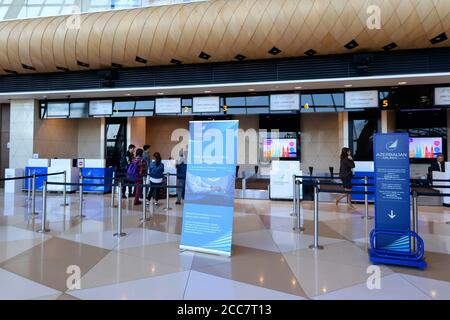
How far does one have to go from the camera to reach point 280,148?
35.8 feet

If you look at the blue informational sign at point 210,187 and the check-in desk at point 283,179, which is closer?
the blue informational sign at point 210,187

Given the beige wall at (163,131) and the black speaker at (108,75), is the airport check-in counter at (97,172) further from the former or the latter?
the beige wall at (163,131)

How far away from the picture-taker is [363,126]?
914 centimetres

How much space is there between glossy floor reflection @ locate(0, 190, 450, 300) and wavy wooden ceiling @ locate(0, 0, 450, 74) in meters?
4.41

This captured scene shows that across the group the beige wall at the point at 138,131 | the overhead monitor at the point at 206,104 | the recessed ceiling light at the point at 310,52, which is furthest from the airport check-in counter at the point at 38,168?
the recessed ceiling light at the point at 310,52

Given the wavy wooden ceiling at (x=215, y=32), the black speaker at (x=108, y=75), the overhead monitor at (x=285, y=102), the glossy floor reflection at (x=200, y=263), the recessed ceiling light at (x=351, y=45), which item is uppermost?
the wavy wooden ceiling at (x=215, y=32)

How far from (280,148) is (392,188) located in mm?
7397

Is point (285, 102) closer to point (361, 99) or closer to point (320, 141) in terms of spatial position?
point (361, 99)

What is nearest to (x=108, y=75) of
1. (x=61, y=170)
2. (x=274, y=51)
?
(x=61, y=170)

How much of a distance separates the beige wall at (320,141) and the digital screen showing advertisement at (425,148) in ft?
7.95

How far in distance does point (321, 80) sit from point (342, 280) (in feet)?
19.3

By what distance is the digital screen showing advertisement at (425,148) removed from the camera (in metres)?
9.45

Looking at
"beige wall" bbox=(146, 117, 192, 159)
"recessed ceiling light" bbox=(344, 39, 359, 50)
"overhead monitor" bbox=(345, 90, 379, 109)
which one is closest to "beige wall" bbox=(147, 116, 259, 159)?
"beige wall" bbox=(146, 117, 192, 159)
